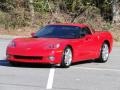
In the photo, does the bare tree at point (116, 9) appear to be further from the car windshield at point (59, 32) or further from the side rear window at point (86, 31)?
the car windshield at point (59, 32)

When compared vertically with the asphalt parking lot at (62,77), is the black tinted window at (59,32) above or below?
above

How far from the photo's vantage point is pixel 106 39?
18.0m

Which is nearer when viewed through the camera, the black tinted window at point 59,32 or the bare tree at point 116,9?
the black tinted window at point 59,32

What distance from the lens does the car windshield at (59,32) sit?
16352mm

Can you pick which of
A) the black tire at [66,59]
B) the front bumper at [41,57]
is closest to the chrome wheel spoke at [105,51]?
the black tire at [66,59]

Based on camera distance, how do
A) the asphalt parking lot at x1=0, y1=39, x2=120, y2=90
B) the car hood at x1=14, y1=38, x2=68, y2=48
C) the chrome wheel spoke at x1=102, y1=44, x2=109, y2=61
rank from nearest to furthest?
the asphalt parking lot at x1=0, y1=39, x2=120, y2=90, the car hood at x1=14, y1=38, x2=68, y2=48, the chrome wheel spoke at x1=102, y1=44, x2=109, y2=61

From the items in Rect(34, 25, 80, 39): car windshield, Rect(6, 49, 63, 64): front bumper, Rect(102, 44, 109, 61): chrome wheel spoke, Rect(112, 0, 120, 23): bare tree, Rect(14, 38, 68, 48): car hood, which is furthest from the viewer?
Rect(112, 0, 120, 23): bare tree

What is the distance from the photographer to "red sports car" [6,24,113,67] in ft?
49.8

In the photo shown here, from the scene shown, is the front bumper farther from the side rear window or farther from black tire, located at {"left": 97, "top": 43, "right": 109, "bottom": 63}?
black tire, located at {"left": 97, "top": 43, "right": 109, "bottom": 63}

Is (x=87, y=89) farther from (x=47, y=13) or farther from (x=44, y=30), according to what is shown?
(x=47, y=13)

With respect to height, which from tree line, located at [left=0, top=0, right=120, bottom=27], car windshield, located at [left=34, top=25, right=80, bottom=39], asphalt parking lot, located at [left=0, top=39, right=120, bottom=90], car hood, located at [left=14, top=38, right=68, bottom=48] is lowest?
tree line, located at [left=0, top=0, right=120, bottom=27]

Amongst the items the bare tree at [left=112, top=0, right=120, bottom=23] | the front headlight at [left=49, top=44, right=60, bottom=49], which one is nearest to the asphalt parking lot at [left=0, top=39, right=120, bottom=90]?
the front headlight at [left=49, top=44, right=60, bottom=49]

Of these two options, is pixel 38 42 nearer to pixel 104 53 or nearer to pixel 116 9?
pixel 104 53

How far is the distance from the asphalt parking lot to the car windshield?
94 centimetres
